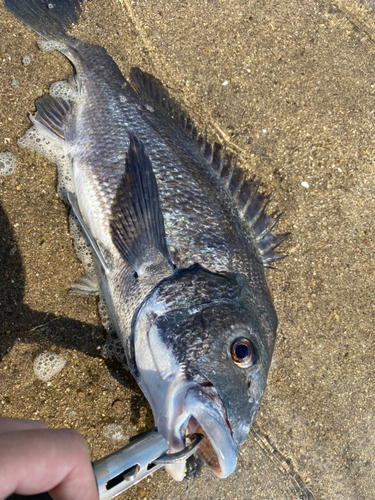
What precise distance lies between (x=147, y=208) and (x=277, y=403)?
6.43 feet

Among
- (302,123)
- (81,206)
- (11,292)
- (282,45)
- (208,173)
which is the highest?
(282,45)

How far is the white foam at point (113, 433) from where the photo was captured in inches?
95.5

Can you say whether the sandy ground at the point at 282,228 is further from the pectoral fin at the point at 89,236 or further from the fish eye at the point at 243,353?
the fish eye at the point at 243,353

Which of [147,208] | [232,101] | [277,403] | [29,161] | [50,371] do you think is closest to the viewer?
[147,208]

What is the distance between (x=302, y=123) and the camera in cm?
327

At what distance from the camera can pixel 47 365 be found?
7.82ft

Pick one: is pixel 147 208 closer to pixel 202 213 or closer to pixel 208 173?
pixel 202 213

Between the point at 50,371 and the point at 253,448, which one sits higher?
the point at 253,448

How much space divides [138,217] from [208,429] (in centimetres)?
131

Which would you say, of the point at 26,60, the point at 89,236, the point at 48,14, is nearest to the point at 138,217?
the point at 89,236

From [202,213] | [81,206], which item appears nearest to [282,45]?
[202,213]

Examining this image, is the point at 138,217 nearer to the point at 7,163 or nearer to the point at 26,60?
the point at 7,163

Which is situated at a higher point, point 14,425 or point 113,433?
point 14,425

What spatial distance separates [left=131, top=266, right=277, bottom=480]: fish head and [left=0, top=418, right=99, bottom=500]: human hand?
1.78 feet
